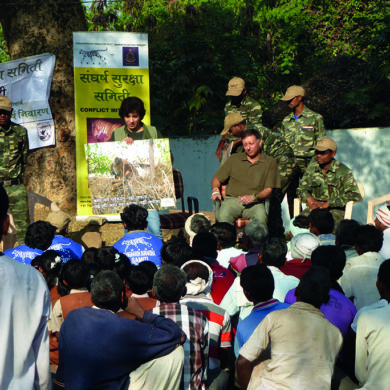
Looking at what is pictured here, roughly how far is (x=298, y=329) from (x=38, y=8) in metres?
8.68

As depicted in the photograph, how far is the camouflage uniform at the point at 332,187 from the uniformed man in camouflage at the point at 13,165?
3.58 m

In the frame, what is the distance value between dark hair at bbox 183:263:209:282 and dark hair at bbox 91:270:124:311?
3.05 ft

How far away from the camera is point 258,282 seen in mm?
4574

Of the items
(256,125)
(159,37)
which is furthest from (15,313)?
(159,37)

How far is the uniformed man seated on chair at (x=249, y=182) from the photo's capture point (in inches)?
347

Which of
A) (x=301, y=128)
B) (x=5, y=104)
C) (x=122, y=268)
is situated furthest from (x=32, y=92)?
(x=122, y=268)

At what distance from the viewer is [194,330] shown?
4488mm

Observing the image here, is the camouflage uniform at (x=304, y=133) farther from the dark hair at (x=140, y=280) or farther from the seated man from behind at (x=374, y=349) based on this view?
the seated man from behind at (x=374, y=349)

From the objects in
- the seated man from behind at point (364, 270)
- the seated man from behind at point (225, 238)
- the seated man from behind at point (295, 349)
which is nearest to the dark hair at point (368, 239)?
the seated man from behind at point (364, 270)

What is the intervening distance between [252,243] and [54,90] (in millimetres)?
5638

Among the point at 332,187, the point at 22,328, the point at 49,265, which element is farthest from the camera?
the point at 332,187

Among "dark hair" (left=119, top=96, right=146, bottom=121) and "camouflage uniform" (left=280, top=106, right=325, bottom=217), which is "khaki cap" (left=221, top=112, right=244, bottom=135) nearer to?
"dark hair" (left=119, top=96, right=146, bottom=121)

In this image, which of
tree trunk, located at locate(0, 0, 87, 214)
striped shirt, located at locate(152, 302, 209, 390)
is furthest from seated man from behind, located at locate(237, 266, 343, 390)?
tree trunk, located at locate(0, 0, 87, 214)

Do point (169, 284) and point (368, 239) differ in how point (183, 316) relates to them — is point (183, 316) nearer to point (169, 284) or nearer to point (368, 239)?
point (169, 284)
